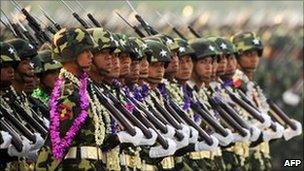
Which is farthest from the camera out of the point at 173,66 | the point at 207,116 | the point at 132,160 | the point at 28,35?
the point at 207,116

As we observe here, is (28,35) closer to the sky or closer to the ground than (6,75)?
closer to the sky

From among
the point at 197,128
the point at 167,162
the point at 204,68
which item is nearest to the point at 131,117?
the point at 167,162

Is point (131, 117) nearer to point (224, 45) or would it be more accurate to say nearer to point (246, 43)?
point (224, 45)

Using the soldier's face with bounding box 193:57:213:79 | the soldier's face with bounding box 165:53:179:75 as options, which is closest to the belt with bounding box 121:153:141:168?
the soldier's face with bounding box 165:53:179:75

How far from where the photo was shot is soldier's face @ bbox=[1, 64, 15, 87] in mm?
15484

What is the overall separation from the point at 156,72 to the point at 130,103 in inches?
54.5

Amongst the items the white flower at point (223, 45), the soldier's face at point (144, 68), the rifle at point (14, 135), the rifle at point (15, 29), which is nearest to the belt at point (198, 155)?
the soldier's face at point (144, 68)

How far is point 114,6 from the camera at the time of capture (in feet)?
90.0

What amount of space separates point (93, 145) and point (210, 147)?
332 centimetres

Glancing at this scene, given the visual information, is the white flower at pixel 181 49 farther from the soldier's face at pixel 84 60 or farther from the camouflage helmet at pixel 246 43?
→ the soldier's face at pixel 84 60

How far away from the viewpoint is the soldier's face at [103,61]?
15.3 m

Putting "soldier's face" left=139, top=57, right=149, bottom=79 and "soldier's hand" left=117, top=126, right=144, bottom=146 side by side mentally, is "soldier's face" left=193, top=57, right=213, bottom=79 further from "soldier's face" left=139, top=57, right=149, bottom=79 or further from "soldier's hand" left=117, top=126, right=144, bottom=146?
"soldier's hand" left=117, top=126, right=144, bottom=146

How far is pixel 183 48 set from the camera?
18.4 metres

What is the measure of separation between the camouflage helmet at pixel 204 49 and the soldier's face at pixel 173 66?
2.77 feet
